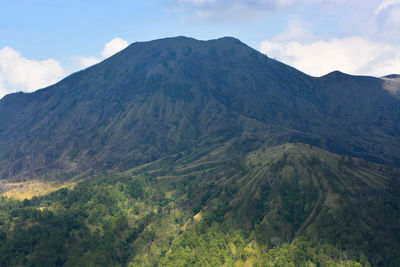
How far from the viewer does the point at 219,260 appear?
198375mm

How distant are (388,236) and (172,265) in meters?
136

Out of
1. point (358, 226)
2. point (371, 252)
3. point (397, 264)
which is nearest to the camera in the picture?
point (397, 264)

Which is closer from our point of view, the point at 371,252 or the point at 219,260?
the point at 371,252

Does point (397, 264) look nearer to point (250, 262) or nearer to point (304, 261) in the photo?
point (304, 261)

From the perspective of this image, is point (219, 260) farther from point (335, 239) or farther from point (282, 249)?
point (335, 239)

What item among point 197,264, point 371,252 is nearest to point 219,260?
point 197,264

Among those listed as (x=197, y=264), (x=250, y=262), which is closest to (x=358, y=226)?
(x=250, y=262)

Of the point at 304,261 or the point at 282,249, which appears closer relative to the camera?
the point at 304,261

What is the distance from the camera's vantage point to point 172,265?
19988 cm

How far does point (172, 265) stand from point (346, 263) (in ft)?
339

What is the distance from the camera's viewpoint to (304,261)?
183000 millimetres

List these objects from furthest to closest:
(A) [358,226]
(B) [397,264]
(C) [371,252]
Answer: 1. (A) [358,226]
2. (C) [371,252]
3. (B) [397,264]

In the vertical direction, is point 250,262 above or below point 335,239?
below

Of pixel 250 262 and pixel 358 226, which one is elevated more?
pixel 358 226
